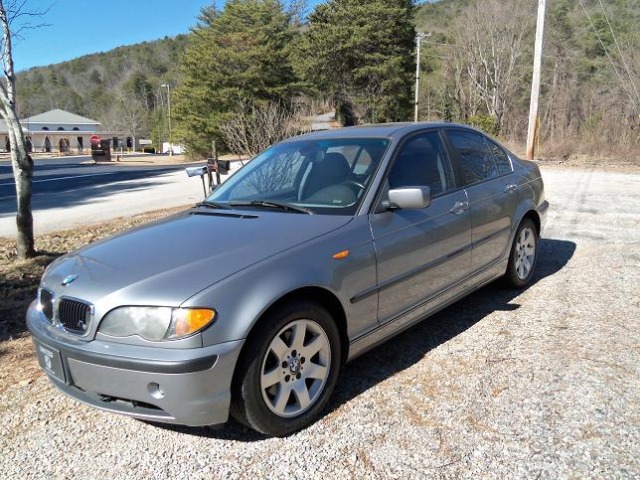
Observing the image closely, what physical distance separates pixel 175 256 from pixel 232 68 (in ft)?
128

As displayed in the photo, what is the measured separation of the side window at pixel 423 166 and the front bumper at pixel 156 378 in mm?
1736

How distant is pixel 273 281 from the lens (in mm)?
2703

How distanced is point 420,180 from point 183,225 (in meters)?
1.67

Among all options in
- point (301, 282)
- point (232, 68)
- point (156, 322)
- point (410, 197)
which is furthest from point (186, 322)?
point (232, 68)

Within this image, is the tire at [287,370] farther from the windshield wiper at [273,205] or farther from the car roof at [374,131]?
the car roof at [374,131]

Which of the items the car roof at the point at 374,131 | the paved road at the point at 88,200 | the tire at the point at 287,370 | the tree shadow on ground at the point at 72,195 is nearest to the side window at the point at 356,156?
the car roof at the point at 374,131

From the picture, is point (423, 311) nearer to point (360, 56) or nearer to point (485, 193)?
point (485, 193)

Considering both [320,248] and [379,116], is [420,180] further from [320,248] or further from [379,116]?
[379,116]

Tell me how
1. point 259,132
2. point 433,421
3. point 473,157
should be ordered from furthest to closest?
point 259,132 → point 473,157 → point 433,421

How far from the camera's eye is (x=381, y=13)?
43.0 metres

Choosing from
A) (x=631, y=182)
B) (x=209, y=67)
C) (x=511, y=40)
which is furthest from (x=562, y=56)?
(x=631, y=182)

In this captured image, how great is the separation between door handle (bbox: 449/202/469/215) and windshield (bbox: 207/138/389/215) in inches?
28.2

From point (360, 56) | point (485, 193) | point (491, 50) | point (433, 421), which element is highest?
point (491, 50)

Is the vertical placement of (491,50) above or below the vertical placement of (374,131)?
above
